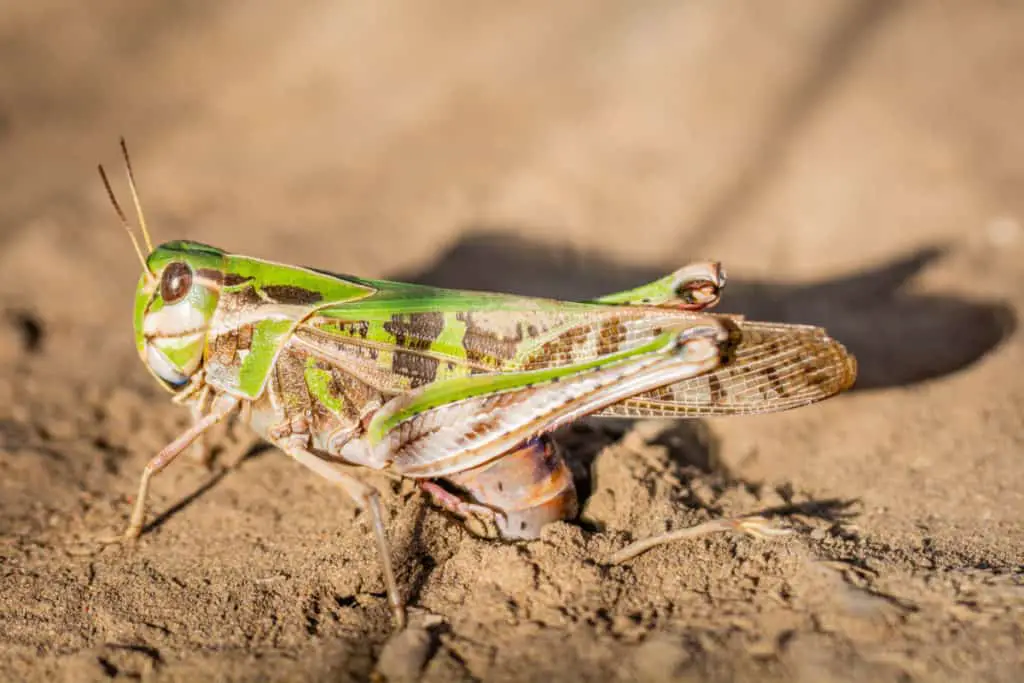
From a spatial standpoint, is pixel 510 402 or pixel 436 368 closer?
pixel 510 402

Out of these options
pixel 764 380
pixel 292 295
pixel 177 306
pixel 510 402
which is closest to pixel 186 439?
pixel 177 306

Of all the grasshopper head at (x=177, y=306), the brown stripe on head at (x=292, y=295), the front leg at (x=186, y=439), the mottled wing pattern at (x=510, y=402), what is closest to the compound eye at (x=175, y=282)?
the grasshopper head at (x=177, y=306)

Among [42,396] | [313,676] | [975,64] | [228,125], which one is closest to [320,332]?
[313,676]

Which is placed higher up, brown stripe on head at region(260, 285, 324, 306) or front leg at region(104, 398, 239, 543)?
brown stripe on head at region(260, 285, 324, 306)

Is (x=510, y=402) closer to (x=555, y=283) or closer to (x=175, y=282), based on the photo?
(x=175, y=282)

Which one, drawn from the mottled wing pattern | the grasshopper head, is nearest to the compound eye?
the grasshopper head

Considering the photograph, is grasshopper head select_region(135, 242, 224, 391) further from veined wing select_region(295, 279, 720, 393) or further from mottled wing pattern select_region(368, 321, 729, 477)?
mottled wing pattern select_region(368, 321, 729, 477)

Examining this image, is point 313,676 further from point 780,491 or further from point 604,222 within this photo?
point 604,222

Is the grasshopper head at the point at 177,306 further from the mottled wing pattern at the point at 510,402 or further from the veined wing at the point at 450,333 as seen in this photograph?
the mottled wing pattern at the point at 510,402
